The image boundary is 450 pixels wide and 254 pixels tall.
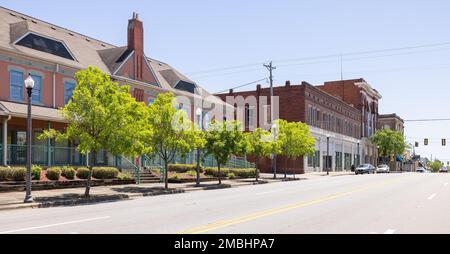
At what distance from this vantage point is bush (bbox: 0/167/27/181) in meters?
21.9

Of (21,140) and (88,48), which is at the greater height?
(88,48)

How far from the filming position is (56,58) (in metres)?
30.1

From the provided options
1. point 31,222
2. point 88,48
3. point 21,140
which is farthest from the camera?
point 88,48

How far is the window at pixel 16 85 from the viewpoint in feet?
89.5

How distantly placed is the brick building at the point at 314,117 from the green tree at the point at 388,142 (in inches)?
448

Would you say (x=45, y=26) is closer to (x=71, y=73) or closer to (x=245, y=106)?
(x=71, y=73)

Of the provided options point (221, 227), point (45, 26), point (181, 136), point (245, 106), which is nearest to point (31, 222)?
point (221, 227)

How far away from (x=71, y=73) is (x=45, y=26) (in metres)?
4.83

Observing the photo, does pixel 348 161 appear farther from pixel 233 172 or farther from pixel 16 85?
pixel 16 85

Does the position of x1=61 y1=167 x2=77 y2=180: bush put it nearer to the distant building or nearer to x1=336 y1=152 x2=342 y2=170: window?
x1=336 y1=152 x2=342 y2=170: window

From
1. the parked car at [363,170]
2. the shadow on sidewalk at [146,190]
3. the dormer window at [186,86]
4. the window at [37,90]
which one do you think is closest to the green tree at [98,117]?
the shadow on sidewalk at [146,190]

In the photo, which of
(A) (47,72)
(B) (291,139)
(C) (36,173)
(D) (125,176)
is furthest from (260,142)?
(C) (36,173)

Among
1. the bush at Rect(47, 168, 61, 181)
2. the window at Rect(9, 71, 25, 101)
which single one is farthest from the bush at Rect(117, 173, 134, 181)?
the window at Rect(9, 71, 25, 101)
